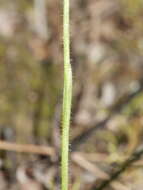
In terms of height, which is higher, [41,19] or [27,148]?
[41,19]

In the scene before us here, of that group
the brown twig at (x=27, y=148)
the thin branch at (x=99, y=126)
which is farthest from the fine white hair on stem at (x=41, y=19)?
the brown twig at (x=27, y=148)

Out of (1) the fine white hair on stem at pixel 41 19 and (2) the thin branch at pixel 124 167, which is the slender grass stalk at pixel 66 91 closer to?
(2) the thin branch at pixel 124 167

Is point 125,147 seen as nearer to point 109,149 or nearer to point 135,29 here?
point 109,149

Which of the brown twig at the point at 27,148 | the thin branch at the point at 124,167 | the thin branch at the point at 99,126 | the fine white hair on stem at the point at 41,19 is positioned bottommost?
the thin branch at the point at 124,167

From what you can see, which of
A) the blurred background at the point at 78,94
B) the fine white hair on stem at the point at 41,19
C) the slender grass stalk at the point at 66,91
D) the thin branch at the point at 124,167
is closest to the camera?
Result: the slender grass stalk at the point at 66,91

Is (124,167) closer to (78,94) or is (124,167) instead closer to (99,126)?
(99,126)

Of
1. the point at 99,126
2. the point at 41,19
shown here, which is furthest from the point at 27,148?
the point at 41,19

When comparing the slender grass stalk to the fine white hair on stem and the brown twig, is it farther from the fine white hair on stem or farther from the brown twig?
the fine white hair on stem

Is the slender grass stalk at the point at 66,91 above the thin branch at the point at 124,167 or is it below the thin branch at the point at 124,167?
above
